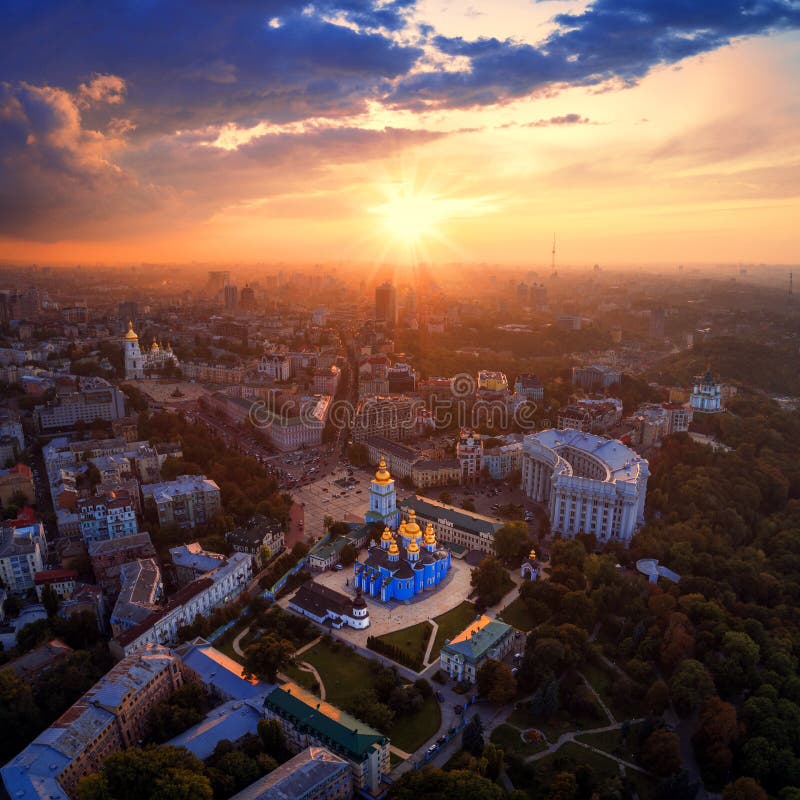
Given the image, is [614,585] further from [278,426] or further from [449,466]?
[278,426]

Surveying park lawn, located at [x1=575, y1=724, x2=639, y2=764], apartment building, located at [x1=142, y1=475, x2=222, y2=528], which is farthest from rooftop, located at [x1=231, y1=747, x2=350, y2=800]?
apartment building, located at [x1=142, y1=475, x2=222, y2=528]

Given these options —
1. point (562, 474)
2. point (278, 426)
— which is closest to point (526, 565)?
point (562, 474)

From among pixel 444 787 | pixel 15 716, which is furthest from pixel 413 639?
pixel 15 716

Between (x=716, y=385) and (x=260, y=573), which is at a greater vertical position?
(x=716, y=385)

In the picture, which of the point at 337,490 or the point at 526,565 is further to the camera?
the point at 337,490

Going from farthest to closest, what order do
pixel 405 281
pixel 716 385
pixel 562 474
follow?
pixel 405 281
pixel 716 385
pixel 562 474

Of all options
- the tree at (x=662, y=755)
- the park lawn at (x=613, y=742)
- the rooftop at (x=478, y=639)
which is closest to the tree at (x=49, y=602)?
the rooftop at (x=478, y=639)
